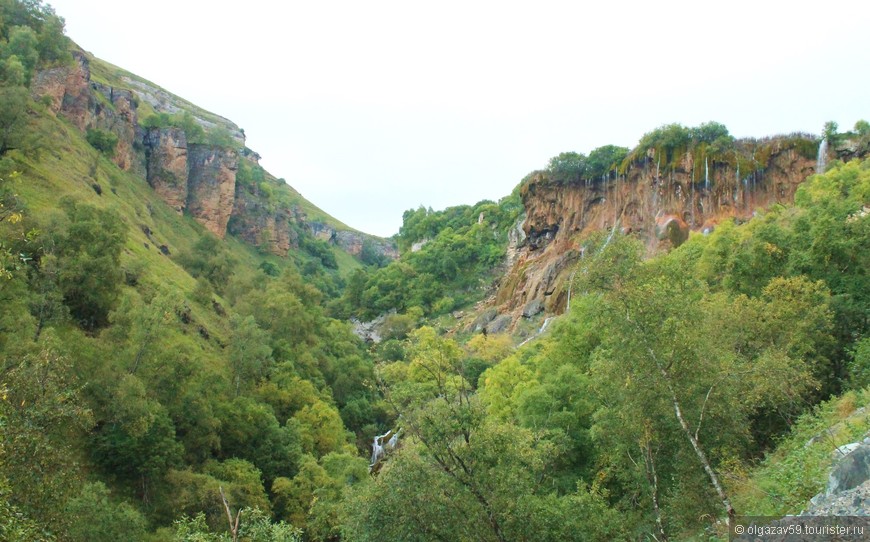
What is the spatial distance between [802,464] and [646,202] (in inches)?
2244

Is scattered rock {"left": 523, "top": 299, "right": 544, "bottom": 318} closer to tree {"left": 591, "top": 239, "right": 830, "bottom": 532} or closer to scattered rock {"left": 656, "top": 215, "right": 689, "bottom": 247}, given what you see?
scattered rock {"left": 656, "top": 215, "right": 689, "bottom": 247}

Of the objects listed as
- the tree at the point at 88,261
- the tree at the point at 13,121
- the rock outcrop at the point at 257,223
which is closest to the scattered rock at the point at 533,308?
the tree at the point at 88,261

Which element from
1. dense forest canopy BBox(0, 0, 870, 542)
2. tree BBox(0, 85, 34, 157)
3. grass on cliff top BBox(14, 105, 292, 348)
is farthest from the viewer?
grass on cliff top BBox(14, 105, 292, 348)

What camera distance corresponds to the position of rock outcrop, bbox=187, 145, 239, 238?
10550 centimetres

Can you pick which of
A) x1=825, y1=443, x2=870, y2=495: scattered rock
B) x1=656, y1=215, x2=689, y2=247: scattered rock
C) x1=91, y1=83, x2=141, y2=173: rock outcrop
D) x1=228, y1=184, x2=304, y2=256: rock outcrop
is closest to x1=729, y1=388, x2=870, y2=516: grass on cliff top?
x1=825, y1=443, x2=870, y2=495: scattered rock

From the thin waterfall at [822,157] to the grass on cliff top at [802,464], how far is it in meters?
48.4

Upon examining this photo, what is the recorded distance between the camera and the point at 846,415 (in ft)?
51.6

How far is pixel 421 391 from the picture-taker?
1466 centimetres

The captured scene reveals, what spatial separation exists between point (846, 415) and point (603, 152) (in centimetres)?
6295

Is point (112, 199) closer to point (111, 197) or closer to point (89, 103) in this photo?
point (111, 197)

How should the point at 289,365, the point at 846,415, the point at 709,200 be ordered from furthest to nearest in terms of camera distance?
1. the point at 709,200
2. the point at 289,365
3. the point at 846,415

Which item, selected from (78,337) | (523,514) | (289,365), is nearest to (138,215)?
(289,365)

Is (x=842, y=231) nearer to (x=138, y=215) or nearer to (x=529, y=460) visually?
(x=529, y=460)

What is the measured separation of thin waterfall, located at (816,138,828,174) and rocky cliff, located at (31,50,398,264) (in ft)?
280
